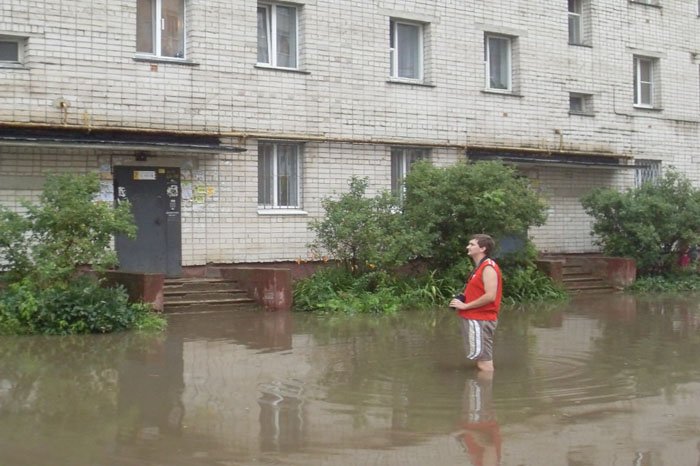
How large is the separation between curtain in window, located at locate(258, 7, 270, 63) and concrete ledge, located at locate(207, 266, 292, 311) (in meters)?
4.43

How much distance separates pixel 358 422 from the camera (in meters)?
7.63

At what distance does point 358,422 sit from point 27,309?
642 cm

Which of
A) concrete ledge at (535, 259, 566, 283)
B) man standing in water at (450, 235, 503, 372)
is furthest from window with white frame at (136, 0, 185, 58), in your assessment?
man standing in water at (450, 235, 503, 372)

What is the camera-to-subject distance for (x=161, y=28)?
16.8 metres

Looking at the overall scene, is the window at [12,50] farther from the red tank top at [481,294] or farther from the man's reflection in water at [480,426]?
the man's reflection in water at [480,426]

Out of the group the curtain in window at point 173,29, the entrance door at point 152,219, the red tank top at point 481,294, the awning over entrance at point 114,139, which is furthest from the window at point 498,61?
the red tank top at point 481,294

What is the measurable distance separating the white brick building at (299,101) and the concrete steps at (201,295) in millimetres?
981

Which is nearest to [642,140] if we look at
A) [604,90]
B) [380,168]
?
[604,90]

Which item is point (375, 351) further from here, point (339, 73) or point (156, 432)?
point (339, 73)

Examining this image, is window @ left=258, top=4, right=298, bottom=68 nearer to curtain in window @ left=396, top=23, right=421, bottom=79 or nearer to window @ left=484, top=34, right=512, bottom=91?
curtain in window @ left=396, top=23, right=421, bottom=79

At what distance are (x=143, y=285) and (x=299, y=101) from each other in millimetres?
5628

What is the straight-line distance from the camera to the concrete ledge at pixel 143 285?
14.0 m

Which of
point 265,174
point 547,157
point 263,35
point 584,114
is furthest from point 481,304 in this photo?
point 584,114

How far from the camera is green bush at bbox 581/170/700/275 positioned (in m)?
20.3
